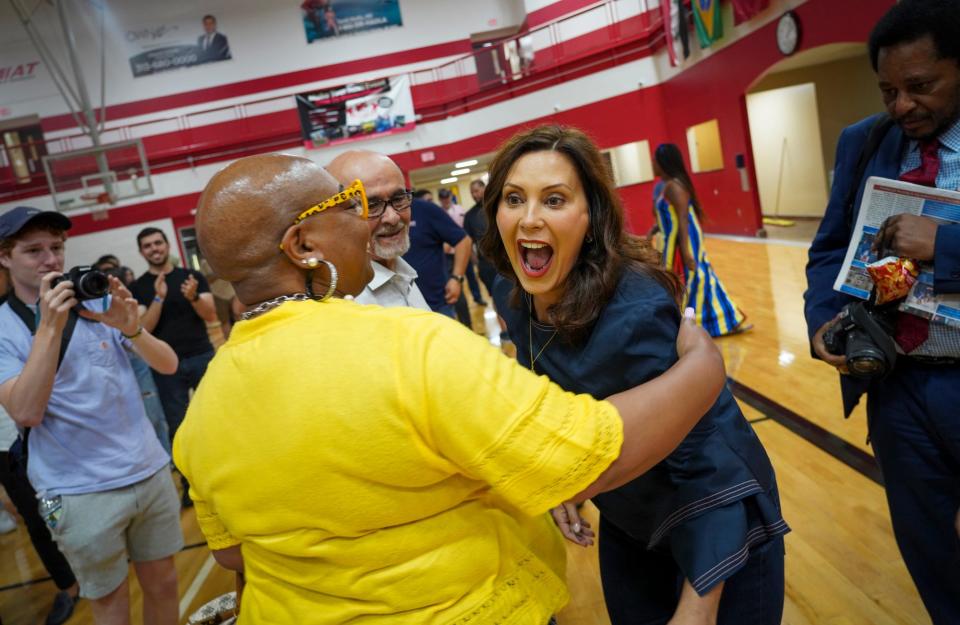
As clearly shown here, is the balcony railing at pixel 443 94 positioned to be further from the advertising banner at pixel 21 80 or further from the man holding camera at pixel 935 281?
the man holding camera at pixel 935 281

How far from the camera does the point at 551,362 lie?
54.2 inches

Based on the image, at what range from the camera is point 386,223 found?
236 centimetres

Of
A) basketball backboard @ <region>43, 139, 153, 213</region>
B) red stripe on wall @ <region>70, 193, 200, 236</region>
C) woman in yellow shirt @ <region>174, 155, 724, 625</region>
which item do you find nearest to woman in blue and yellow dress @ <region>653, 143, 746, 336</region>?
woman in yellow shirt @ <region>174, 155, 724, 625</region>

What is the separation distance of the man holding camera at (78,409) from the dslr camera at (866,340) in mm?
2163

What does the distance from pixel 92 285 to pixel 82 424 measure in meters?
0.46

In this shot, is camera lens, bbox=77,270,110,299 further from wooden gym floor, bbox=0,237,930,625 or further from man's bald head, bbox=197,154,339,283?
wooden gym floor, bbox=0,237,930,625

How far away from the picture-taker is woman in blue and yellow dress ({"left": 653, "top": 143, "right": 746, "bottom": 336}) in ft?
17.1

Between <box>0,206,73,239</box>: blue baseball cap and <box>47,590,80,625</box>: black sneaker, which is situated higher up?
<box>0,206,73,239</box>: blue baseball cap

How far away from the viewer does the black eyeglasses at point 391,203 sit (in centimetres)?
235

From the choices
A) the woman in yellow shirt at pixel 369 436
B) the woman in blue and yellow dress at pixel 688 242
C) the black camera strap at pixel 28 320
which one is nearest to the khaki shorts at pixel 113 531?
the black camera strap at pixel 28 320

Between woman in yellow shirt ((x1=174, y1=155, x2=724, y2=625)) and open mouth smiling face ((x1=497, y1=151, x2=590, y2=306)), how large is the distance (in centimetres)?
41

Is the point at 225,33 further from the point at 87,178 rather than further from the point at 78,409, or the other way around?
the point at 78,409

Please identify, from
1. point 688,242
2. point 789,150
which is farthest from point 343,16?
point 688,242

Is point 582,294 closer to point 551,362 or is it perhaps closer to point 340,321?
point 551,362
